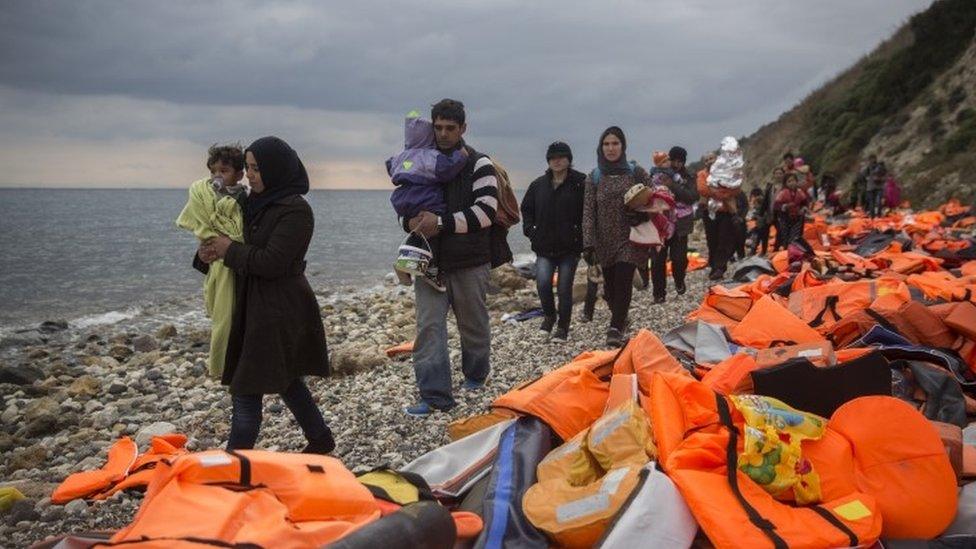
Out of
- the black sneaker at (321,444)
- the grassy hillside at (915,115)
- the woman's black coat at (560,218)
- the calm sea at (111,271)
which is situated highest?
the grassy hillside at (915,115)

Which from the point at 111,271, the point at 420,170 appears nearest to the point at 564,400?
the point at 420,170

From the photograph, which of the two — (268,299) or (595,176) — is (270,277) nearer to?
(268,299)

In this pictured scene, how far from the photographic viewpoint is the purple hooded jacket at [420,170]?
4871mm

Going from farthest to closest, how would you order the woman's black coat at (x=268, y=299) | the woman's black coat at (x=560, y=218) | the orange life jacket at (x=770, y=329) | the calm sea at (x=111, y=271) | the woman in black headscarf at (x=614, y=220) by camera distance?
the calm sea at (x=111, y=271) → the woman's black coat at (x=560, y=218) → the woman in black headscarf at (x=614, y=220) → the orange life jacket at (x=770, y=329) → the woman's black coat at (x=268, y=299)

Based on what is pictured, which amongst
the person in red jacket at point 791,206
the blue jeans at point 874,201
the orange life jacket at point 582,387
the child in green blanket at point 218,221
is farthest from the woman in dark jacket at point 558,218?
the blue jeans at point 874,201

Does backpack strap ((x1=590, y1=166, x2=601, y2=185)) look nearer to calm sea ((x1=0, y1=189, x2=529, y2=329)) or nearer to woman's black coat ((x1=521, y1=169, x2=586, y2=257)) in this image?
woman's black coat ((x1=521, y1=169, x2=586, y2=257))

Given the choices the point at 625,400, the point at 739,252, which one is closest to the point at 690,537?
the point at 625,400

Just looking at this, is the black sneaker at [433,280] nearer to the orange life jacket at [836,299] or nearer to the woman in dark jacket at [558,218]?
the woman in dark jacket at [558,218]

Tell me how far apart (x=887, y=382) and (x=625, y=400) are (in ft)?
4.64

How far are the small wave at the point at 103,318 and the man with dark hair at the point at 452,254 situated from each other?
41.8 ft

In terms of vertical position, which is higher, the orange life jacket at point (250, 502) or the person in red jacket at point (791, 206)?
the person in red jacket at point (791, 206)

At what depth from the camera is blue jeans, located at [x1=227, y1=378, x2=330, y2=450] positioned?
3891 mm

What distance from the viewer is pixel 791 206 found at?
39.5 ft

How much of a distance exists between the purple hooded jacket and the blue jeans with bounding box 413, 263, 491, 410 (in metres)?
0.54
